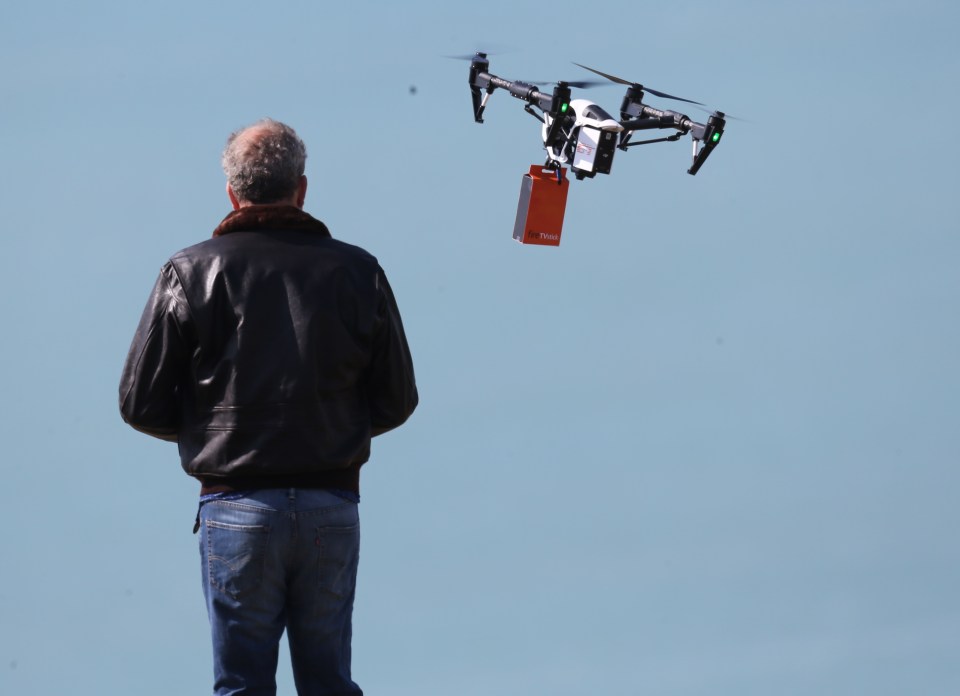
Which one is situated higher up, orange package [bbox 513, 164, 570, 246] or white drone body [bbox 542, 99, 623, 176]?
white drone body [bbox 542, 99, 623, 176]

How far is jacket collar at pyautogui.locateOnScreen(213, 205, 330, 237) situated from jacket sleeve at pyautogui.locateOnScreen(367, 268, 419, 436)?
0.88 ft

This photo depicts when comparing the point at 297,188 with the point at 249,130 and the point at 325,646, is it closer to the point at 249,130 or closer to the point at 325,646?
the point at 249,130

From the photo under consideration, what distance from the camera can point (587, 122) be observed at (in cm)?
502

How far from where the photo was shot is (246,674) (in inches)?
137

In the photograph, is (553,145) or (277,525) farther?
(553,145)

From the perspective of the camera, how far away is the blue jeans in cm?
339

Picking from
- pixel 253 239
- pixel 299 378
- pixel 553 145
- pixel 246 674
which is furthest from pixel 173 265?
pixel 553 145

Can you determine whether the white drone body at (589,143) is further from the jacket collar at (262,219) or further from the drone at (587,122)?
the jacket collar at (262,219)

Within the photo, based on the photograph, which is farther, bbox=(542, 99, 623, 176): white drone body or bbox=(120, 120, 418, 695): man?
bbox=(542, 99, 623, 176): white drone body

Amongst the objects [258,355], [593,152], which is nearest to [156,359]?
[258,355]

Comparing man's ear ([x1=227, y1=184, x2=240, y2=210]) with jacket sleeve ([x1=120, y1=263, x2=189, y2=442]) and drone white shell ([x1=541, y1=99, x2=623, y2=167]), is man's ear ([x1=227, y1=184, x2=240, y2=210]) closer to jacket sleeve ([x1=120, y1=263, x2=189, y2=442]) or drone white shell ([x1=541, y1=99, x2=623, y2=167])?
jacket sleeve ([x1=120, y1=263, x2=189, y2=442])

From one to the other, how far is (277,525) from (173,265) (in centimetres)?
72

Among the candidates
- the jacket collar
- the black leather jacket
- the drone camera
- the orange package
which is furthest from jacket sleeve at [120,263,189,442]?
the drone camera

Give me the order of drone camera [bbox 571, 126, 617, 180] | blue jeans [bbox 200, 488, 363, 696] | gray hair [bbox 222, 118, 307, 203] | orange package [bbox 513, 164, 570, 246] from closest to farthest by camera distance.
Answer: blue jeans [bbox 200, 488, 363, 696]
gray hair [bbox 222, 118, 307, 203]
orange package [bbox 513, 164, 570, 246]
drone camera [bbox 571, 126, 617, 180]
